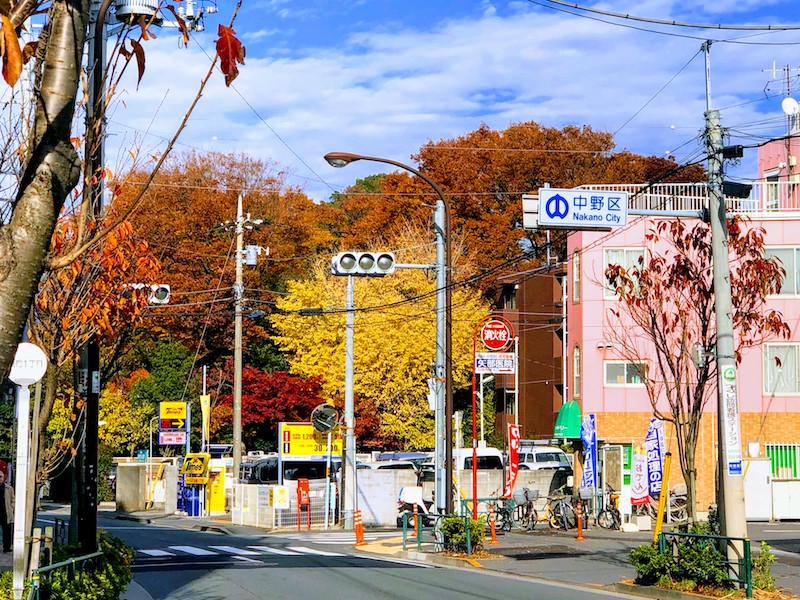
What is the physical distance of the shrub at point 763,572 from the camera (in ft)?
51.9

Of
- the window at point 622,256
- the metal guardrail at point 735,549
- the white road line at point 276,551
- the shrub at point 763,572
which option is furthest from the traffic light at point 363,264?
the shrub at point 763,572

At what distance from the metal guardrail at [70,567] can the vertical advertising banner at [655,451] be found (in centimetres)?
1346

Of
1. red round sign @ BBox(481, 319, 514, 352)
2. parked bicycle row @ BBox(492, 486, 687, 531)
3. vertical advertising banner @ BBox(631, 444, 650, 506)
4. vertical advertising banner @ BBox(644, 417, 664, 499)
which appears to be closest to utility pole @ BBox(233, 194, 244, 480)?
parked bicycle row @ BBox(492, 486, 687, 531)

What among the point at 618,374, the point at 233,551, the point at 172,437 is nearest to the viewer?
the point at 233,551

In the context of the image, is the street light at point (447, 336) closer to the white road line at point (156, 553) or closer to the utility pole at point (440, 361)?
the utility pole at point (440, 361)

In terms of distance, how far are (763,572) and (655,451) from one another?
27.5ft

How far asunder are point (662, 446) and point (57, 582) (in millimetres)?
15441

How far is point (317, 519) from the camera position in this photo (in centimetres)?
3753

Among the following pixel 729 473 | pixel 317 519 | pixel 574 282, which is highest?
pixel 574 282

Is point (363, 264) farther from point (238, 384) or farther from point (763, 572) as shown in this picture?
point (763, 572)

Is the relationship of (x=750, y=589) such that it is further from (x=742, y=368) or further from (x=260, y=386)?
(x=260, y=386)

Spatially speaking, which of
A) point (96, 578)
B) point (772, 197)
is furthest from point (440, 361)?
point (772, 197)

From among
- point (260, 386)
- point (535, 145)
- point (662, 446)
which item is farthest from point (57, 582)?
point (535, 145)

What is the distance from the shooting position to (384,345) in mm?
53219
